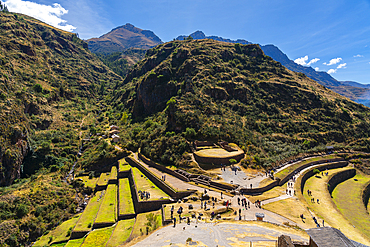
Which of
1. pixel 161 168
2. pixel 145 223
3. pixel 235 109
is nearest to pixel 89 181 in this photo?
pixel 161 168

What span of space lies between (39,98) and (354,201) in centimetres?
8512

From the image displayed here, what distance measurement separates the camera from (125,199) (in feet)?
101

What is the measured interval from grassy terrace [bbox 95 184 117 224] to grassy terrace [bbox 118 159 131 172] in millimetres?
5036

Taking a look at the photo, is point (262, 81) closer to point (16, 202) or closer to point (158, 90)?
point (158, 90)

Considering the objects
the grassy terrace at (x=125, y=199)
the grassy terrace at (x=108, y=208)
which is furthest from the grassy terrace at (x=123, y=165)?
the grassy terrace at (x=108, y=208)

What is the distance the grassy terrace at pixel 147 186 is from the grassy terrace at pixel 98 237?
6.95 m

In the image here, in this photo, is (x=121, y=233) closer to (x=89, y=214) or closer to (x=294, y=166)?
(x=89, y=214)

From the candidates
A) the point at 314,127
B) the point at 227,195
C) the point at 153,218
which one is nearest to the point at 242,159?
the point at 227,195

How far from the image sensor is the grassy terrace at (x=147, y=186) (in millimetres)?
27575

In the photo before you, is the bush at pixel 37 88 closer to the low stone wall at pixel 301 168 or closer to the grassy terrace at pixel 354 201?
the low stone wall at pixel 301 168

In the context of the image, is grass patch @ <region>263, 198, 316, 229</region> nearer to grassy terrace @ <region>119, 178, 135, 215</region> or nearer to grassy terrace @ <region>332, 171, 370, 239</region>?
grassy terrace @ <region>332, 171, 370, 239</region>

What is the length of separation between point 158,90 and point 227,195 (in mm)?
48565

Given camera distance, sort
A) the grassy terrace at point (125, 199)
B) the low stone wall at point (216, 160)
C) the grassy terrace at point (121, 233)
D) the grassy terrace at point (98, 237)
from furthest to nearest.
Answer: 1. the low stone wall at point (216, 160)
2. the grassy terrace at point (125, 199)
3. the grassy terrace at point (98, 237)
4. the grassy terrace at point (121, 233)

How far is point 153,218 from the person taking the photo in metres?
23.1
